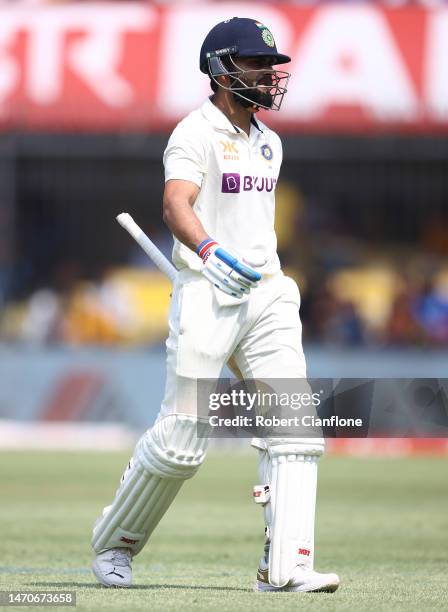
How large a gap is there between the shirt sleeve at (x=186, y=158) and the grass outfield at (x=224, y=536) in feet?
4.97

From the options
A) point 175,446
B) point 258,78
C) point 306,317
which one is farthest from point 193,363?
point 306,317

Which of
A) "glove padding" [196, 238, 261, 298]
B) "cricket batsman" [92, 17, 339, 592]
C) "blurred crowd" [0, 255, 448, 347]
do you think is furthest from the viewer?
"blurred crowd" [0, 255, 448, 347]

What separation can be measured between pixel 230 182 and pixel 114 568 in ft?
5.03

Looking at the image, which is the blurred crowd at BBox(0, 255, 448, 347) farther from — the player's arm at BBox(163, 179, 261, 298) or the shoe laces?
the player's arm at BBox(163, 179, 261, 298)

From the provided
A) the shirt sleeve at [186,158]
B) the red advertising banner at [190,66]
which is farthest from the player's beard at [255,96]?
the red advertising banner at [190,66]

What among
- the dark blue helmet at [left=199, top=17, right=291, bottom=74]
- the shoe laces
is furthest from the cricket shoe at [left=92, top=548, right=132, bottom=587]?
the dark blue helmet at [left=199, top=17, right=291, bottom=74]

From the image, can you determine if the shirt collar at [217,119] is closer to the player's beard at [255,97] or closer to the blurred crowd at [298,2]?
the player's beard at [255,97]

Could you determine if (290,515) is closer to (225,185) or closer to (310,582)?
(310,582)

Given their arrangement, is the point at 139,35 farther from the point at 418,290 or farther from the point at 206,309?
the point at 206,309

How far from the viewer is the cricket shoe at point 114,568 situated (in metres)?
5.52

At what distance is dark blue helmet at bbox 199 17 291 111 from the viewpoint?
A: 5.42 meters

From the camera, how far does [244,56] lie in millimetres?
5422

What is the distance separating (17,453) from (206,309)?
29.8ft

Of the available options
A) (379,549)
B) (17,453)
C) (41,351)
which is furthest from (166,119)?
(379,549)
